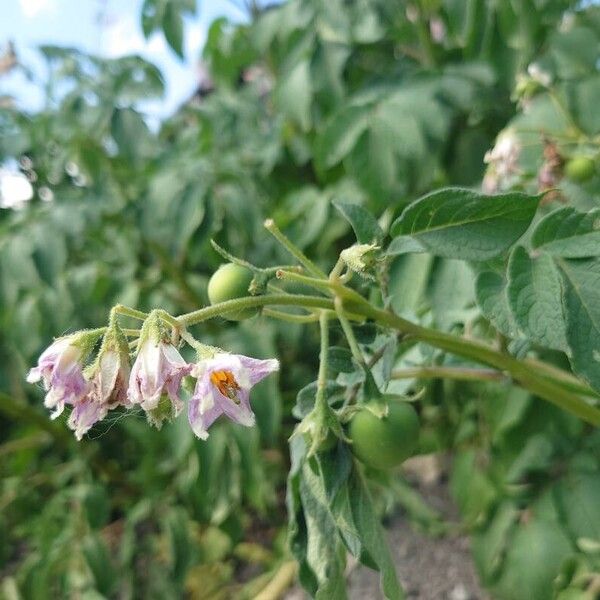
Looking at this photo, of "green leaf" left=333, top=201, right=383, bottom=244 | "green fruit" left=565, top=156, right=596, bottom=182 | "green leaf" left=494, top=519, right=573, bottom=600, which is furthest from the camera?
"green leaf" left=494, top=519, right=573, bottom=600

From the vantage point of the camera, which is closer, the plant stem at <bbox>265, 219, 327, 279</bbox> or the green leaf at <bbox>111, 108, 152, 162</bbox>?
the plant stem at <bbox>265, 219, 327, 279</bbox>

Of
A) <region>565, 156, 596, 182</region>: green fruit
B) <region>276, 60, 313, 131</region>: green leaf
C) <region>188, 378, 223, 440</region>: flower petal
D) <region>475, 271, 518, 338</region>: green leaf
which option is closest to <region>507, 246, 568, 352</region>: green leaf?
<region>475, 271, 518, 338</region>: green leaf

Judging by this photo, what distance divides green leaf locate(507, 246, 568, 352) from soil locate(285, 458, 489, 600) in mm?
1058

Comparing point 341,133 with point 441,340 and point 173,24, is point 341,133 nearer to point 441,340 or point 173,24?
point 173,24

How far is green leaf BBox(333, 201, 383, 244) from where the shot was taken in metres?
0.58

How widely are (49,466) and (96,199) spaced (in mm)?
778

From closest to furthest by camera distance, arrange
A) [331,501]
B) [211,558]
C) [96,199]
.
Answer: [331,501], [96,199], [211,558]

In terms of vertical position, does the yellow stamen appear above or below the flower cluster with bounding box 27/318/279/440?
below

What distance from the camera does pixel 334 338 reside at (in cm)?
140

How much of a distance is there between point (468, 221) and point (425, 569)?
1190 millimetres

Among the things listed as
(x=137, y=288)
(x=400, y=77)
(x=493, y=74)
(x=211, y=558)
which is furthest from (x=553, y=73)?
(x=211, y=558)

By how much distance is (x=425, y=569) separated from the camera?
1.56m

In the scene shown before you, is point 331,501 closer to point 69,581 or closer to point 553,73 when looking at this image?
point 553,73

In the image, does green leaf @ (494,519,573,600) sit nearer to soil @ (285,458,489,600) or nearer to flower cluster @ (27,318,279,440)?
soil @ (285,458,489,600)
